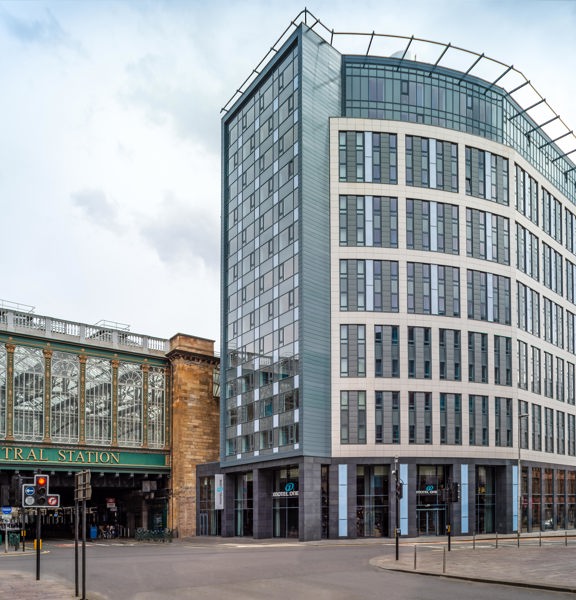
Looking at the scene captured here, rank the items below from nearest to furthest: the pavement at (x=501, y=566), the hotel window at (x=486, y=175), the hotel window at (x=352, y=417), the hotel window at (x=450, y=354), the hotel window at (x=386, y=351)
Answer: the pavement at (x=501, y=566)
the hotel window at (x=352, y=417)
the hotel window at (x=386, y=351)
the hotel window at (x=450, y=354)
the hotel window at (x=486, y=175)

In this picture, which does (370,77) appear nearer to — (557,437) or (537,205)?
(537,205)

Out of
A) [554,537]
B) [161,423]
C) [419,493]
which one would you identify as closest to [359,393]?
[419,493]

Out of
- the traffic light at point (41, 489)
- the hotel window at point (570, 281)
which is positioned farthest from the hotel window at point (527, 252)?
the traffic light at point (41, 489)

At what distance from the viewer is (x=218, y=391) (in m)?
86.4

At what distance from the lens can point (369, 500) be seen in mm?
67375

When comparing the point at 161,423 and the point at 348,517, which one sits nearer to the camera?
the point at 348,517

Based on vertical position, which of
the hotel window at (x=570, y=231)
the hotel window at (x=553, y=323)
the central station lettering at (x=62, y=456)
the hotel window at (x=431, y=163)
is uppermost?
the hotel window at (x=431, y=163)

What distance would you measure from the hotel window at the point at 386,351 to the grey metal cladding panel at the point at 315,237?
4.17 meters

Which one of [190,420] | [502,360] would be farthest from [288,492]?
[502,360]

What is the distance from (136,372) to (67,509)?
100 feet

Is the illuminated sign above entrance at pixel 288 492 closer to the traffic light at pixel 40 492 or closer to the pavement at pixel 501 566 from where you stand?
the pavement at pixel 501 566

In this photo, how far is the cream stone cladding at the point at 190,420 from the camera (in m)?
81.9

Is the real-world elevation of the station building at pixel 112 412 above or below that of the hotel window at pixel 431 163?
below

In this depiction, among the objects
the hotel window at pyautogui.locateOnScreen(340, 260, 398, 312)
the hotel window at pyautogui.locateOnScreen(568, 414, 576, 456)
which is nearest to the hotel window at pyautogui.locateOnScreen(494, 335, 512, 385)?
the hotel window at pyautogui.locateOnScreen(340, 260, 398, 312)
